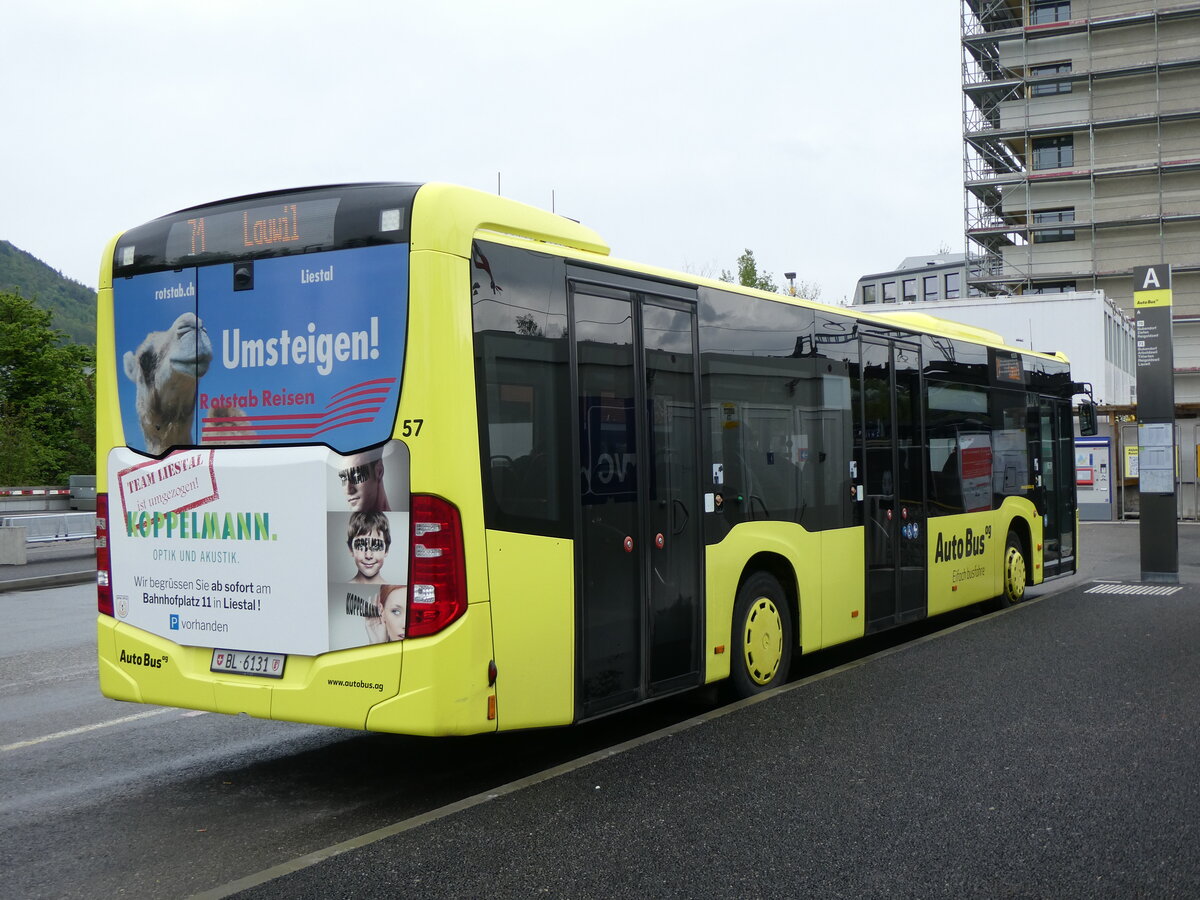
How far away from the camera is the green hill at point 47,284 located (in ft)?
364

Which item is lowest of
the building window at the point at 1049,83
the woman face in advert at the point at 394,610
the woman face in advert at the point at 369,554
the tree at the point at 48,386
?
the woman face in advert at the point at 394,610

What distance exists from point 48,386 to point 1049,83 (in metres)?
55.5

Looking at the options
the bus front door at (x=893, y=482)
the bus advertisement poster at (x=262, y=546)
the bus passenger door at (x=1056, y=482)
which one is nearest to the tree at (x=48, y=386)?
the bus passenger door at (x=1056, y=482)

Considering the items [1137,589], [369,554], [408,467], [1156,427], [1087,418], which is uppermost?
[1087,418]

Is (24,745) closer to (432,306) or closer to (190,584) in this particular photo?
(190,584)

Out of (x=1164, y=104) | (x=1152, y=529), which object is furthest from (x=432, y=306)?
(x=1164, y=104)

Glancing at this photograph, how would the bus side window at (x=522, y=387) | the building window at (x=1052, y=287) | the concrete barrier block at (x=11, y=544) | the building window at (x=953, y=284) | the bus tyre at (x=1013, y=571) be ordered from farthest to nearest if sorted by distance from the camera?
the building window at (x=953, y=284), the building window at (x=1052, y=287), the concrete barrier block at (x=11, y=544), the bus tyre at (x=1013, y=571), the bus side window at (x=522, y=387)

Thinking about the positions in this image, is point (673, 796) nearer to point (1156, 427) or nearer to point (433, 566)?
point (433, 566)

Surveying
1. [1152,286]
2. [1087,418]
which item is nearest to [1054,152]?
[1152,286]

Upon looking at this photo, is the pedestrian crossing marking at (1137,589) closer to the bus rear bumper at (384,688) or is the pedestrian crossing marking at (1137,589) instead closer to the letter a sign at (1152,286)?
the letter a sign at (1152,286)

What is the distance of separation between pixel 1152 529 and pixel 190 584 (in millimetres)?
13799

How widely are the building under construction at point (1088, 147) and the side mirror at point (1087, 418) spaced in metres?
53.9

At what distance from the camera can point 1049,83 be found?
67.2 meters

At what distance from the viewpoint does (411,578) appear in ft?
18.1
